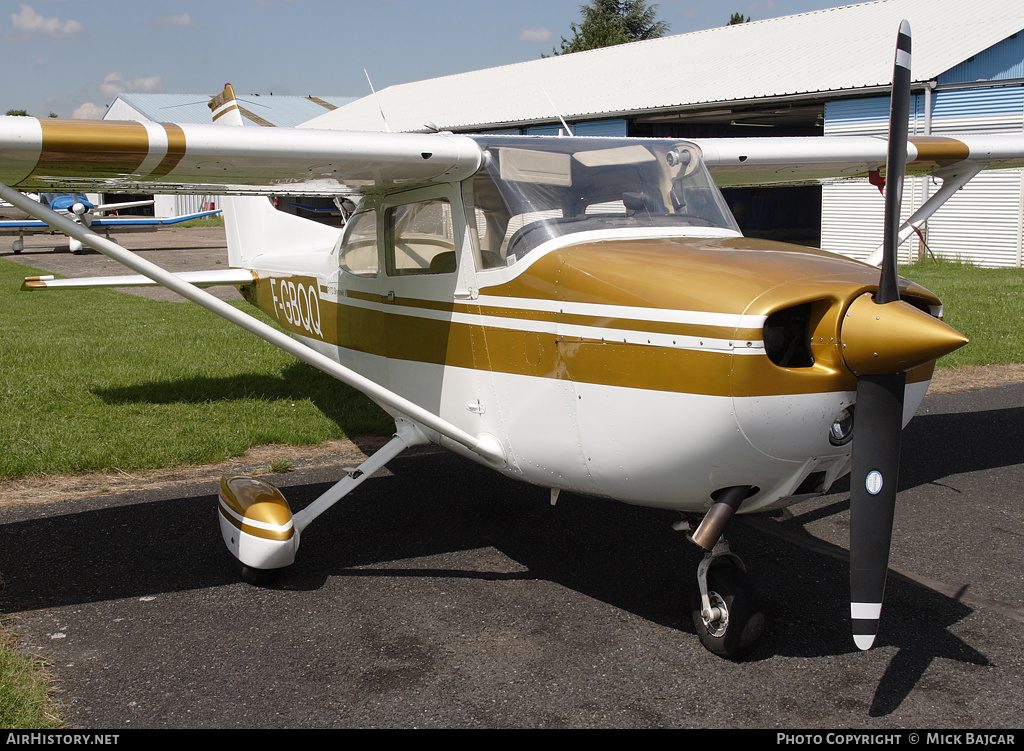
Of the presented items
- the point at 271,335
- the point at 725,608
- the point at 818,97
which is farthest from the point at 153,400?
the point at 818,97

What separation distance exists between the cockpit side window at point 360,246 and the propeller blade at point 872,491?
284 cm

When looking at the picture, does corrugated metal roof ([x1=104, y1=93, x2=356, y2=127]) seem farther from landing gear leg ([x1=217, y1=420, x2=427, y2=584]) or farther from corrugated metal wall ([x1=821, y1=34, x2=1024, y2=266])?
landing gear leg ([x1=217, y1=420, x2=427, y2=584])

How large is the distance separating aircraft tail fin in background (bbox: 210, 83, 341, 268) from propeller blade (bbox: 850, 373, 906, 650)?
182 inches

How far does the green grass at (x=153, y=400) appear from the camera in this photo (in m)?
6.27

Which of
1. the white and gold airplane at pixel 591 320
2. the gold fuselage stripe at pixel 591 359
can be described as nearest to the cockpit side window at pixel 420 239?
the white and gold airplane at pixel 591 320

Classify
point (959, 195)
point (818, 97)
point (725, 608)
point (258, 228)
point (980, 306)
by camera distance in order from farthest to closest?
point (818, 97), point (959, 195), point (980, 306), point (258, 228), point (725, 608)

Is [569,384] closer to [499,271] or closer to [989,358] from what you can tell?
[499,271]

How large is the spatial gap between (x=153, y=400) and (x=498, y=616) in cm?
485

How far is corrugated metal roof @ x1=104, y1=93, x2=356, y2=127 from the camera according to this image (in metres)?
47.0

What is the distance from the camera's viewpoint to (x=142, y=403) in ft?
24.6

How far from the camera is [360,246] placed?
5.13 m

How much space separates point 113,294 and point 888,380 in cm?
1577

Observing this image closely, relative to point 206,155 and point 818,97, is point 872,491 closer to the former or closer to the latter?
point 206,155

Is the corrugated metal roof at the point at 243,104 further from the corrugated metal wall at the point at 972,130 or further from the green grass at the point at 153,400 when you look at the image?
the green grass at the point at 153,400
